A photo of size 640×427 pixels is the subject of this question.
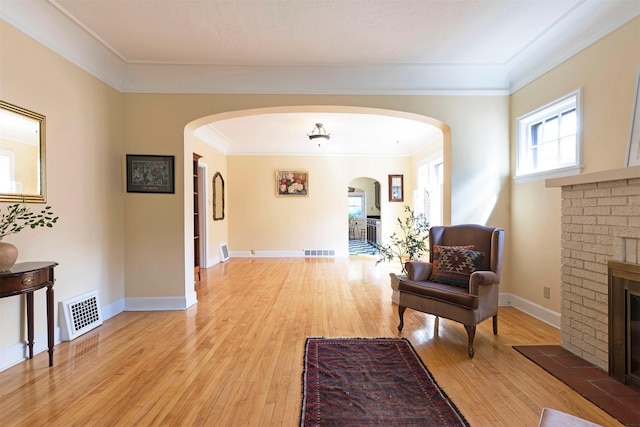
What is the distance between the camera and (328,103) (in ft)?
12.2

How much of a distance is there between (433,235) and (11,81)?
4040 mm

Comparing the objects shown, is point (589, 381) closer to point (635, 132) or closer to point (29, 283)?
point (635, 132)

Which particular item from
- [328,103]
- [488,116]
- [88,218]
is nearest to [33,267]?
[88,218]

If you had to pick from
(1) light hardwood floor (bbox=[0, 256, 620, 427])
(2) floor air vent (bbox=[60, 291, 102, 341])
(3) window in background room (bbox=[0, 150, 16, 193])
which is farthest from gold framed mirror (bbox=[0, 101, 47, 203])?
(1) light hardwood floor (bbox=[0, 256, 620, 427])

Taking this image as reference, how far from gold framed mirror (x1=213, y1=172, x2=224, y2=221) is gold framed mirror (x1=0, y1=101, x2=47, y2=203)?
414 centimetres

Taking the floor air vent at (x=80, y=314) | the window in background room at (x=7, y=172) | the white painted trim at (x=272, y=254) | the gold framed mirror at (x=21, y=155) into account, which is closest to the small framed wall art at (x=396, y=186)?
the white painted trim at (x=272, y=254)

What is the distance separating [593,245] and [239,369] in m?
2.92

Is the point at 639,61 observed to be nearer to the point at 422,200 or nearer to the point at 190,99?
the point at 190,99

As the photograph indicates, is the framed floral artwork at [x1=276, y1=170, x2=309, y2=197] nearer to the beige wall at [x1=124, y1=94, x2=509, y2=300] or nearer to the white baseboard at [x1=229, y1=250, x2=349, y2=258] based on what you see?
the white baseboard at [x1=229, y1=250, x2=349, y2=258]

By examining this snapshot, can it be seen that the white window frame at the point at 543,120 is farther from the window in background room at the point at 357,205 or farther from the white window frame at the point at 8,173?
the window in background room at the point at 357,205

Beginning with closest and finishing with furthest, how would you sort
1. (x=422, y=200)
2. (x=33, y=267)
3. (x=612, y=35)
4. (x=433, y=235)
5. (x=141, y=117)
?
(x=33, y=267)
(x=612, y=35)
(x=433, y=235)
(x=141, y=117)
(x=422, y=200)

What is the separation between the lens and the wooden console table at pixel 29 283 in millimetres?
2098

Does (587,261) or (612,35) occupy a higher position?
(612,35)

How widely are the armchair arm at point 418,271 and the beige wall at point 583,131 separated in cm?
130
